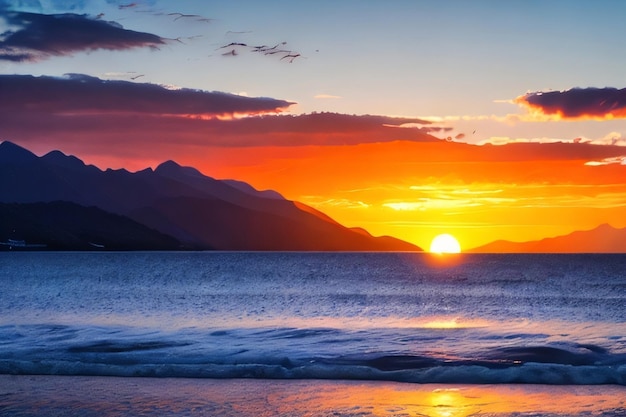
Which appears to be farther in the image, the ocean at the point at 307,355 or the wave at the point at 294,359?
the wave at the point at 294,359

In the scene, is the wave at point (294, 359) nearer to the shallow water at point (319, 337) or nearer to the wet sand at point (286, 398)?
the shallow water at point (319, 337)

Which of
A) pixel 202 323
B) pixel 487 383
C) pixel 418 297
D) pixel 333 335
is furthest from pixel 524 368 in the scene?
pixel 418 297

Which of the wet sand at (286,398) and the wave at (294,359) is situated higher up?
the wave at (294,359)

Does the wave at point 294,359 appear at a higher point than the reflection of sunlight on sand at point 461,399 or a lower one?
higher

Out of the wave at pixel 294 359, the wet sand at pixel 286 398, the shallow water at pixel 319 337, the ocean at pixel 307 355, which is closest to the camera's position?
the wet sand at pixel 286 398

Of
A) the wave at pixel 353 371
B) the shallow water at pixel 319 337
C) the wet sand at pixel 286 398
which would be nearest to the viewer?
the wet sand at pixel 286 398

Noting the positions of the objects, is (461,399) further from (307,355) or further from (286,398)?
(307,355)

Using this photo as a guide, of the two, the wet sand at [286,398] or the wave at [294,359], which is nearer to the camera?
the wet sand at [286,398]

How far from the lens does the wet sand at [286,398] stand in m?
20.0

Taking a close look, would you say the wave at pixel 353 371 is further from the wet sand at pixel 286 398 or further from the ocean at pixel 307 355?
the wet sand at pixel 286 398

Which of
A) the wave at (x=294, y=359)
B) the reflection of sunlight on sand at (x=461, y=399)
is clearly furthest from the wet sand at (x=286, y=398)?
the wave at (x=294, y=359)

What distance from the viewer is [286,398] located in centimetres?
2202

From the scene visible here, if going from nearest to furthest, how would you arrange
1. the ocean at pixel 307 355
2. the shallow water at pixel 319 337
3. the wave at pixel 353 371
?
1. the ocean at pixel 307 355
2. the wave at pixel 353 371
3. the shallow water at pixel 319 337

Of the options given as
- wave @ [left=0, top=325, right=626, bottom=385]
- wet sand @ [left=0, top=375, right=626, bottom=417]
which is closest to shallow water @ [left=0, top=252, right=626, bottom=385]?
wave @ [left=0, top=325, right=626, bottom=385]
